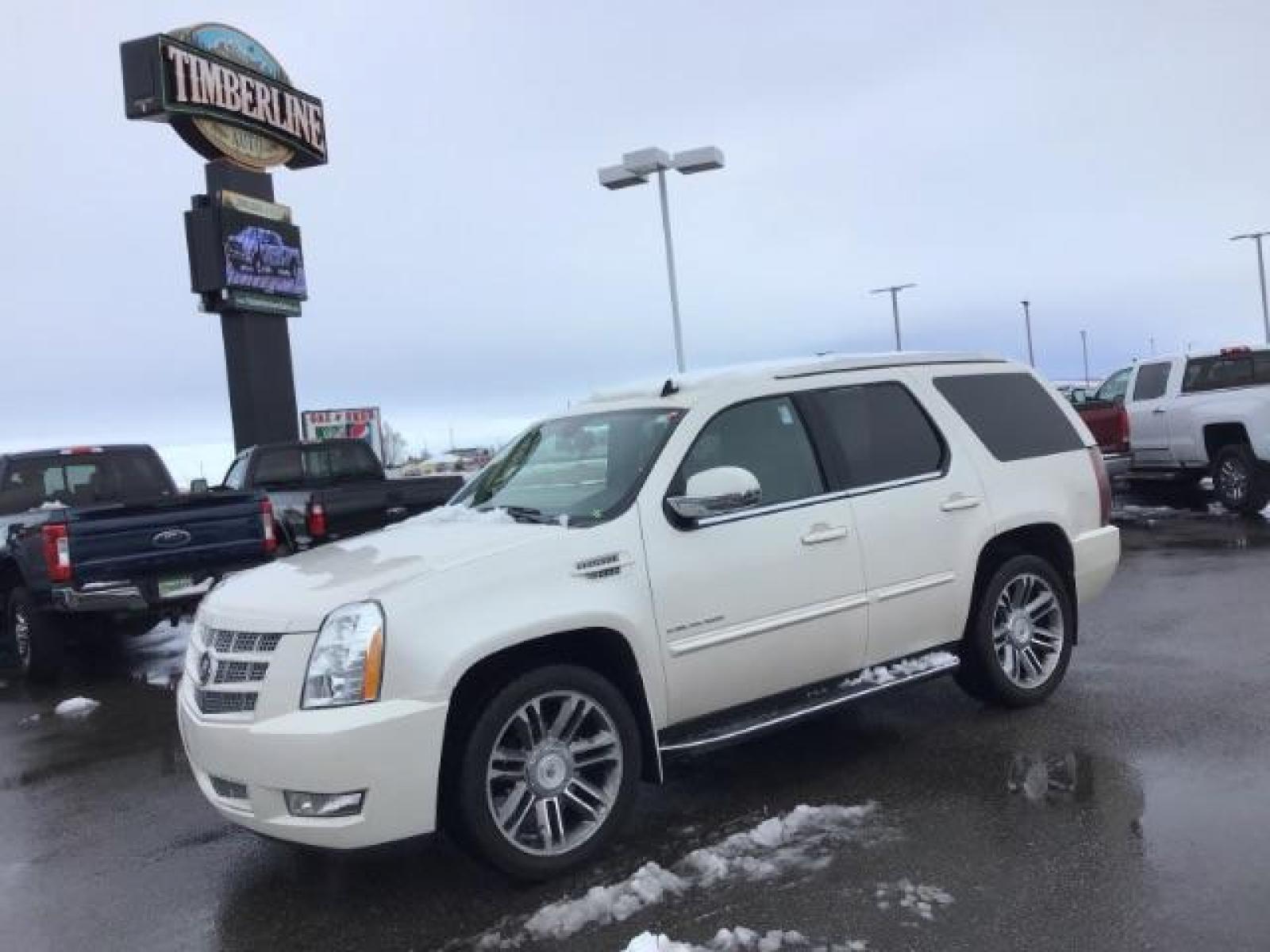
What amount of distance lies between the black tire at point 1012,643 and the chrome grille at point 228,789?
11.8 feet

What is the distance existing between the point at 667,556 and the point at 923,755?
5.87 ft

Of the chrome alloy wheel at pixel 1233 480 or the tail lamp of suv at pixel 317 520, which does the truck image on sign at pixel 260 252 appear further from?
the chrome alloy wheel at pixel 1233 480

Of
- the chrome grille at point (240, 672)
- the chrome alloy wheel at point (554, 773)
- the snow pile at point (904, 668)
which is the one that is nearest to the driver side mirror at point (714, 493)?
the chrome alloy wheel at point (554, 773)

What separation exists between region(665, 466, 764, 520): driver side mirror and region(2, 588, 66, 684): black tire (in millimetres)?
6489

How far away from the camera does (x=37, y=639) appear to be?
28.1 ft

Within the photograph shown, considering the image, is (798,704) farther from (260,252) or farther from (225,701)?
Result: (260,252)

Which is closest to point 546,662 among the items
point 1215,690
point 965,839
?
point 965,839

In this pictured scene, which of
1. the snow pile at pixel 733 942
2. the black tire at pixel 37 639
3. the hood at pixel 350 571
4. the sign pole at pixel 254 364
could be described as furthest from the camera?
the sign pole at pixel 254 364

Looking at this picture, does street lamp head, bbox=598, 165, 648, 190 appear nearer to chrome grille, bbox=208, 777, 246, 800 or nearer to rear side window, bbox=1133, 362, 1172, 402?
rear side window, bbox=1133, 362, 1172, 402

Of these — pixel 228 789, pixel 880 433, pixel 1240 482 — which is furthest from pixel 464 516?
pixel 1240 482

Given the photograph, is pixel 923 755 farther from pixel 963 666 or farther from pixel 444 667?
pixel 444 667

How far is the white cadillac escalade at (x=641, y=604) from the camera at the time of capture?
12.2ft

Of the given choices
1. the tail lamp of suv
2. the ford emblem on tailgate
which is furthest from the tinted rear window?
the ford emblem on tailgate

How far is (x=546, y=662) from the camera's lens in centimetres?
408
